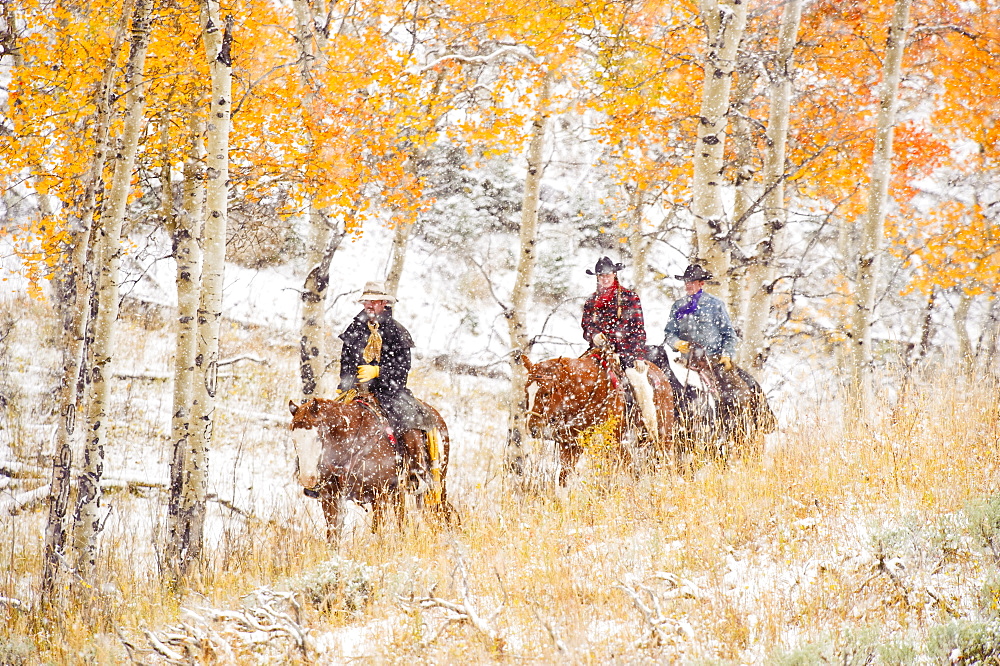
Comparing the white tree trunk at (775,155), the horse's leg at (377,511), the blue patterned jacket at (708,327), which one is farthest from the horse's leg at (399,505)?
the white tree trunk at (775,155)

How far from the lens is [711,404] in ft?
22.9

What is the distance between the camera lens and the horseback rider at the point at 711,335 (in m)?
7.09

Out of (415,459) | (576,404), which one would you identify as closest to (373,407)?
(415,459)

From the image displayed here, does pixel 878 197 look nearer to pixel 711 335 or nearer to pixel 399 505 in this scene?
pixel 711 335

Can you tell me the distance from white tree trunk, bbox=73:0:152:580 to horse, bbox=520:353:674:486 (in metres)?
3.71

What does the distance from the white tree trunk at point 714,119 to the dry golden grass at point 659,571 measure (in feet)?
7.55

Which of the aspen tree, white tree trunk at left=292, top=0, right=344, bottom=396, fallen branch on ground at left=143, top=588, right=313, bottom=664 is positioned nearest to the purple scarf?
white tree trunk at left=292, top=0, right=344, bottom=396

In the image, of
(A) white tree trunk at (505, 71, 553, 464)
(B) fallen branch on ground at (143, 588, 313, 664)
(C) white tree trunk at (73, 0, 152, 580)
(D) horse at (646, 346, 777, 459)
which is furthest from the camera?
(A) white tree trunk at (505, 71, 553, 464)

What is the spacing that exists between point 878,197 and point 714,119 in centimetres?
240

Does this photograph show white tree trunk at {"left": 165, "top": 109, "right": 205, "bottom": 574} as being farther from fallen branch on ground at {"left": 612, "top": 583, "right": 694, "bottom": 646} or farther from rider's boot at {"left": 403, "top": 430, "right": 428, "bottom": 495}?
fallen branch on ground at {"left": 612, "top": 583, "right": 694, "bottom": 646}

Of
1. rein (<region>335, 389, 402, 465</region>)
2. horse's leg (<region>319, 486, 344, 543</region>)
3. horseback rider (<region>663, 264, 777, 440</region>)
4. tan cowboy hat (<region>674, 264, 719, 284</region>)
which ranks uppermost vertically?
tan cowboy hat (<region>674, 264, 719, 284</region>)

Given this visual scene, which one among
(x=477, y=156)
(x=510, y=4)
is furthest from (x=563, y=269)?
(x=510, y=4)

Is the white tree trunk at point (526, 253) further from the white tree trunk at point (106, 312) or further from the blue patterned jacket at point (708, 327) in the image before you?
the white tree trunk at point (106, 312)

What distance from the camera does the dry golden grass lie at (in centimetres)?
298
